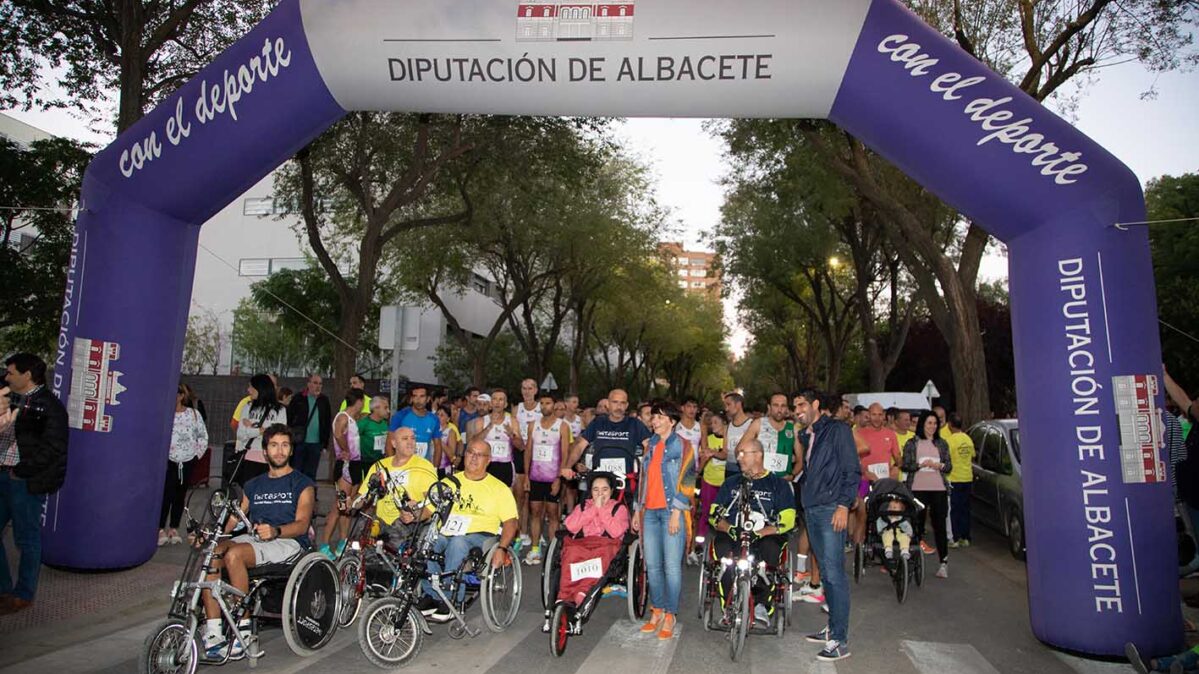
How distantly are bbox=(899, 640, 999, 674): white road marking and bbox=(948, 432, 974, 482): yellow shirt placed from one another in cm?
525

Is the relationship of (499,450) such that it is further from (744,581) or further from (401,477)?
(744,581)

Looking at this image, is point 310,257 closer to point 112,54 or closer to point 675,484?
point 112,54

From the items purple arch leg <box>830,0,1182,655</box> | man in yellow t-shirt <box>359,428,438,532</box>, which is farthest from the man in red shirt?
man in yellow t-shirt <box>359,428,438,532</box>

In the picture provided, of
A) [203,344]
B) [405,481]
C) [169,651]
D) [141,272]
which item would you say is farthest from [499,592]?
[203,344]

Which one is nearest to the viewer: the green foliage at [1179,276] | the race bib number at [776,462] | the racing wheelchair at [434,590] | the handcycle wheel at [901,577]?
the racing wheelchair at [434,590]

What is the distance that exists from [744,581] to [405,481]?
2.89 meters

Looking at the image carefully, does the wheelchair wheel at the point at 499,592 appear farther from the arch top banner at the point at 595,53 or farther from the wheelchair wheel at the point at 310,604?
the arch top banner at the point at 595,53

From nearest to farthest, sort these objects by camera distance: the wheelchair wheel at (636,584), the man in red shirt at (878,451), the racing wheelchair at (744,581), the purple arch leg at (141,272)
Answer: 1. the racing wheelchair at (744,581)
2. the wheelchair wheel at (636,584)
3. the purple arch leg at (141,272)
4. the man in red shirt at (878,451)

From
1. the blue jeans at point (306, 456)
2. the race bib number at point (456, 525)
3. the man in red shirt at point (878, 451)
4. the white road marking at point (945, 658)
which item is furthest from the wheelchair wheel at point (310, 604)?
the man in red shirt at point (878, 451)

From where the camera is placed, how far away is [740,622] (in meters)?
6.52

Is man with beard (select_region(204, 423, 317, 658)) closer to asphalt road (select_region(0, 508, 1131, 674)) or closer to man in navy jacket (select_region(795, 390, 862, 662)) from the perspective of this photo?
asphalt road (select_region(0, 508, 1131, 674))

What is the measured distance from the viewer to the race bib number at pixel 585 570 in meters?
6.86

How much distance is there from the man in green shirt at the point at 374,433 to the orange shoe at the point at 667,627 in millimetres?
4727

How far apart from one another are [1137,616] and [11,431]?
28.3ft
